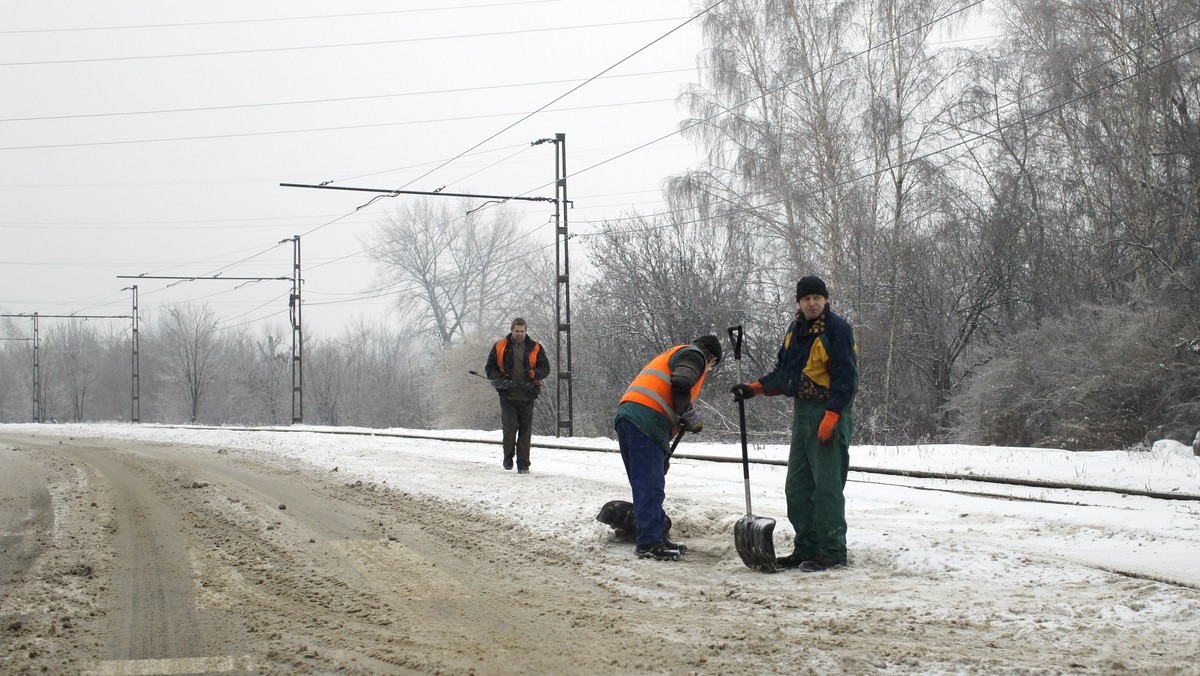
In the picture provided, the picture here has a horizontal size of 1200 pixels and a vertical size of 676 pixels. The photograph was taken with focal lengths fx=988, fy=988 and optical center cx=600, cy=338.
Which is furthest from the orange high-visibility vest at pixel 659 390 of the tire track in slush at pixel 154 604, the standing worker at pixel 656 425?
the tire track in slush at pixel 154 604

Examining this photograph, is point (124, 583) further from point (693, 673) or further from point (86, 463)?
point (86, 463)

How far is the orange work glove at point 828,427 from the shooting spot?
6324 mm

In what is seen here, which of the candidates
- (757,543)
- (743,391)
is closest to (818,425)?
(743,391)

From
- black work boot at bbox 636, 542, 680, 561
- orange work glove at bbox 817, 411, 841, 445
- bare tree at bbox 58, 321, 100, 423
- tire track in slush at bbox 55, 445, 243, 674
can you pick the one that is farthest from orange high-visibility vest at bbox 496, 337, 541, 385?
bare tree at bbox 58, 321, 100, 423

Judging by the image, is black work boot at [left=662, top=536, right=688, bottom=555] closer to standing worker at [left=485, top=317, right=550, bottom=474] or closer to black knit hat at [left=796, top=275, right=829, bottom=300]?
black knit hat at [left=796, top=275, right=829, bottom=300]

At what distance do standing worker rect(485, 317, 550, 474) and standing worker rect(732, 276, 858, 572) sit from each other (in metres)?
6.43

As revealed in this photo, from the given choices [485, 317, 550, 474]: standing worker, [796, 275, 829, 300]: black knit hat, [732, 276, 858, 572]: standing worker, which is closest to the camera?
[732, 276, 858, 572]: standing worker

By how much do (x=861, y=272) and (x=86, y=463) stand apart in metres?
19.4

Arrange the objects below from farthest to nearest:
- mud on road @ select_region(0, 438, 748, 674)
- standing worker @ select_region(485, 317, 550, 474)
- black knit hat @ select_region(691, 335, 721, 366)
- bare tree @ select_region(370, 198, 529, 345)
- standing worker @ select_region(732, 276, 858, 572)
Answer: bare tree @ select_region(370, 198, 529, 345)
standing worker @ select_region(485, 317, 550, 474)
black knit hat @ select_region(691, 335, 721, 366)
standing worker @ select_region(732, 276, 858, 572)
mud on road @ select_region(0, 438, 748, 674)

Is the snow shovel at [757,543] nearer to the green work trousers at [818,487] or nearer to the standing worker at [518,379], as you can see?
the green work trousers at [818,487]

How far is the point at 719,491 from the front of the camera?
10969mm

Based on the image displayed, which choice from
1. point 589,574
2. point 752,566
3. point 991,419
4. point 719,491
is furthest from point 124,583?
point 991,419

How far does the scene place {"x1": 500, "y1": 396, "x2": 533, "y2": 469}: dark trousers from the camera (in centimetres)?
1295

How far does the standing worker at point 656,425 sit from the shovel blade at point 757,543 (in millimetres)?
617
